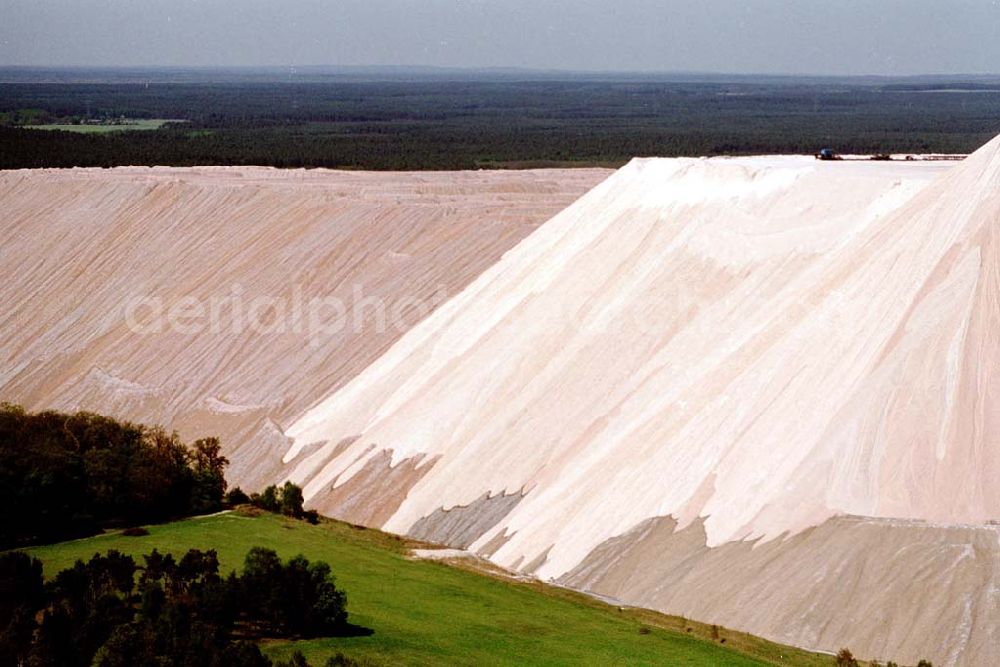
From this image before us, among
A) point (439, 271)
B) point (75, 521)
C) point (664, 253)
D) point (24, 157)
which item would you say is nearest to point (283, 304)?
point (439, 271)

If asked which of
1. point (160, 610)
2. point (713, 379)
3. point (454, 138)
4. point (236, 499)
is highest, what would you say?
point (454, 138)

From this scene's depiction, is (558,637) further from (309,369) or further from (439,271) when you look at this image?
(439,271)

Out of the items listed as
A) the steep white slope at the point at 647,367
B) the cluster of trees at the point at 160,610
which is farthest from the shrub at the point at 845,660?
the cluster of trees at the point at 160,610

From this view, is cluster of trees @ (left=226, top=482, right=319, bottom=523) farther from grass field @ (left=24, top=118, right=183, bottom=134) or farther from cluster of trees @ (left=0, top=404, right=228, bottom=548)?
grass field @ (left=24, top=118, right=183, bottom=134)

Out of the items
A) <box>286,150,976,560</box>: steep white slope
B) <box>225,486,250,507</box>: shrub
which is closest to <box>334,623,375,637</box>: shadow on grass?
<box>286,150,976,560</box>: steep white slope

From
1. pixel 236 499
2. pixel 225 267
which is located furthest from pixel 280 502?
pixel 225 267

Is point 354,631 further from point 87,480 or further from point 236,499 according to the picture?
point 236,499

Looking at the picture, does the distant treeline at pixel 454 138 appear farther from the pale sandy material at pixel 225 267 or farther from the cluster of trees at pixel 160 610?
the cluster of trees at pixel 160 610
